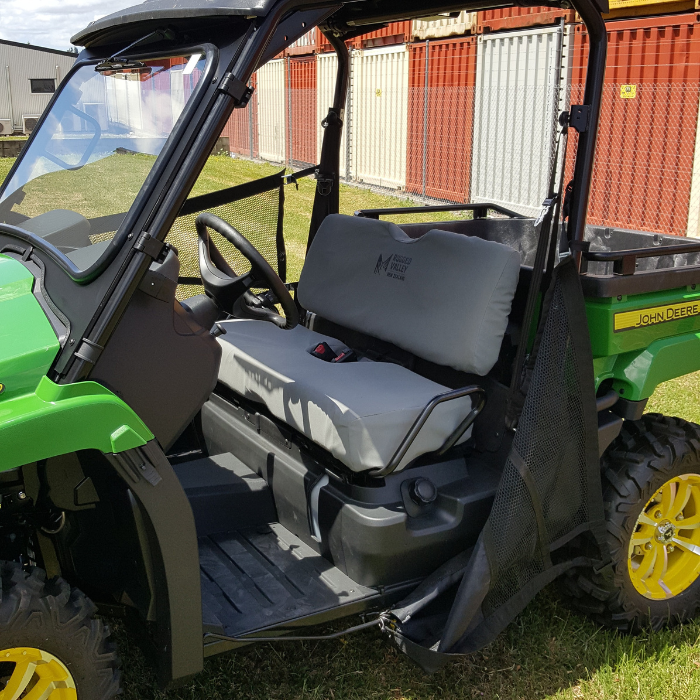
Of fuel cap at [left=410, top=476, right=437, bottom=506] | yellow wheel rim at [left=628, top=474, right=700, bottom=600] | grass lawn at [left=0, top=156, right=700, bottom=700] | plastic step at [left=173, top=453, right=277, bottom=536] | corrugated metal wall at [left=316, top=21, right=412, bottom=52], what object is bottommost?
grass lawn at [left=0, top=156, right=700, bottom=700]

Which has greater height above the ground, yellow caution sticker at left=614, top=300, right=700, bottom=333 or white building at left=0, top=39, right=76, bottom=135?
white building at left=0, top=39, right=76, bottom=135

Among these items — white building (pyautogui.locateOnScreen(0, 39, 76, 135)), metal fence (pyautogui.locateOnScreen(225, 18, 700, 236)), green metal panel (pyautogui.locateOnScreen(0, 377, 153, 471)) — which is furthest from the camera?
white building (pyautogui.locateOnScreen(0, 39, 76, 135))

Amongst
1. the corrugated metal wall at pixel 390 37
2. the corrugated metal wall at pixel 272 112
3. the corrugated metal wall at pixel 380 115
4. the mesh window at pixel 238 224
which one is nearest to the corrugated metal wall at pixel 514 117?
the corrugated metal wall at pixel 380 115

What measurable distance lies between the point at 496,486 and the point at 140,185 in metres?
1.42

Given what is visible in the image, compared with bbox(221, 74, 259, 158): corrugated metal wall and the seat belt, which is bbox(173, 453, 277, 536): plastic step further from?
bbox(221, 74, 259, 158): corrugated metal wall

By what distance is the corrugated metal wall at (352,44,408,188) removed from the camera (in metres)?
13.0

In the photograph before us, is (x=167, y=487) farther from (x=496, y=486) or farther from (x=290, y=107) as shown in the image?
(x=290, y=107)

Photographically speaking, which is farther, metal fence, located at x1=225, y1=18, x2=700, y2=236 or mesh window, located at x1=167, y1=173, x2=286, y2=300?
metal fence, located at x1=225, y1=18, x2=700, y2=236

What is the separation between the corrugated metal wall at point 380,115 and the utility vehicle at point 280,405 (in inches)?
394

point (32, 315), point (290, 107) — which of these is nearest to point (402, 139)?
point (290, 107)

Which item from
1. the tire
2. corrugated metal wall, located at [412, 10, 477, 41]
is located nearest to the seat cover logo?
the tire

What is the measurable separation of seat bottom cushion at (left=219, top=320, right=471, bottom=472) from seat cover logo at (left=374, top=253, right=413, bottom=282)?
0.33 metres

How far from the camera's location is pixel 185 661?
79.7 inches

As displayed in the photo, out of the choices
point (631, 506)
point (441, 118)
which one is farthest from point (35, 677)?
point (441, 118)
